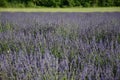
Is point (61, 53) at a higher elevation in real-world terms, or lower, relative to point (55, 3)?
lower

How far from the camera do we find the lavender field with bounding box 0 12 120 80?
1.49m

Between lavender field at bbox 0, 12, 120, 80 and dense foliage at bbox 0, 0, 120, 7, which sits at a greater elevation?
dense foliage at bbox 0, 0, 120, 7

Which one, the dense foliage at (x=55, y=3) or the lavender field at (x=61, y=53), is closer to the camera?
the lavender field at (x=61, y=53)

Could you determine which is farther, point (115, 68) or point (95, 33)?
point (95, 33)

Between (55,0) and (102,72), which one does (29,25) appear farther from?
(102,72)

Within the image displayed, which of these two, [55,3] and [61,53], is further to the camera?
[55,3]

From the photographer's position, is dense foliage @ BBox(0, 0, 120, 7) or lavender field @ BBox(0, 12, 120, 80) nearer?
lavender field @ BBox(0, 12, 120, 80)

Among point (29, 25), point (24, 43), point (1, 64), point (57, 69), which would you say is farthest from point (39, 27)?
point (57, 69)

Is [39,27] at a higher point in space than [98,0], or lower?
lower

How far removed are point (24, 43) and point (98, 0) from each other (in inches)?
36.8

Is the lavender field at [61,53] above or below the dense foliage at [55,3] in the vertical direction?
below

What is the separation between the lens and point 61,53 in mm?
1811

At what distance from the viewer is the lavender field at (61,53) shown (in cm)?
149

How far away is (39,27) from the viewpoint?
2666 millimetres
